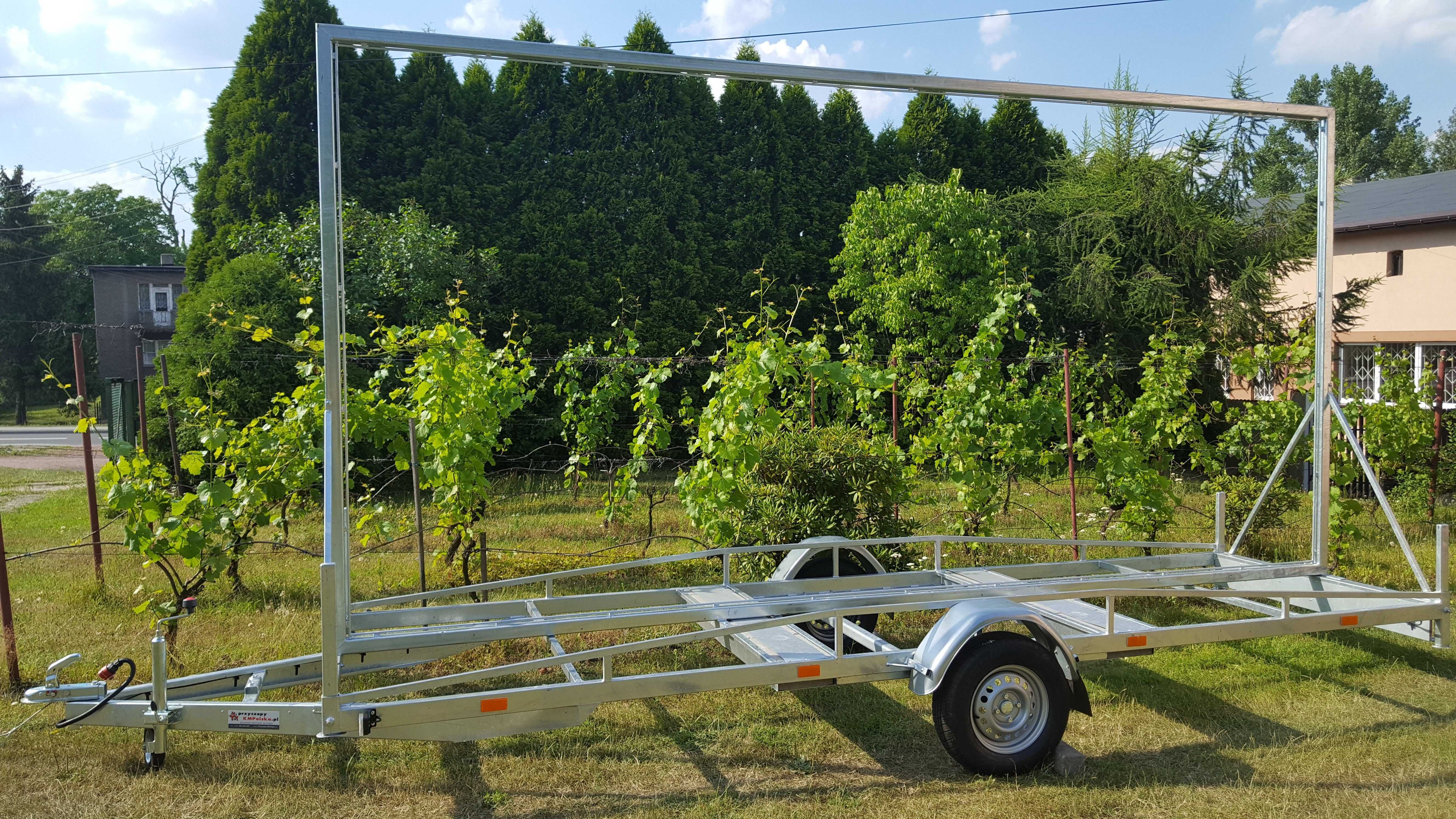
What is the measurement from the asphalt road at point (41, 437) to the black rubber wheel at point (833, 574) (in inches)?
771

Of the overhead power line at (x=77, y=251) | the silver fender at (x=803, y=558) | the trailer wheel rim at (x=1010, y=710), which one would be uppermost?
the overhead power line at (x=77, y=251)

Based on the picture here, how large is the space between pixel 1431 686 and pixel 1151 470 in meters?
2.88

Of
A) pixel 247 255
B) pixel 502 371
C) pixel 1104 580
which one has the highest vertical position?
pixel 247 255

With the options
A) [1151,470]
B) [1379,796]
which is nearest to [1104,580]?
[1379,796]

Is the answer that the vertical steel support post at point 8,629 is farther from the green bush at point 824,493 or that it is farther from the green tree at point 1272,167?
the green tree at point 1272,167

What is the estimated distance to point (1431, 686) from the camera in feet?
17.6

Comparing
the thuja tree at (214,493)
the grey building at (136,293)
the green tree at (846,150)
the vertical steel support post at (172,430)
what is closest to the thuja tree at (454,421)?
the thuja tree at (214,493)

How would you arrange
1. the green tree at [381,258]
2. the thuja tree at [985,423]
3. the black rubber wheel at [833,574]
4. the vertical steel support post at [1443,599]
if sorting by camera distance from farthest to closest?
the green tree at [381,258]
the thuja tree at [985,423]
the black rubber wheel at [833,574]
the vertical steel support post at [1443,599]

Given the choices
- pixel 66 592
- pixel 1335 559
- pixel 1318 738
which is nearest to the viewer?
pixel 1318 738

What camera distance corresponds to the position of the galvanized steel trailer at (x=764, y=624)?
3615mm

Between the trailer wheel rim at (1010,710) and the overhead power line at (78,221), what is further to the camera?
the overhead power line at (78,221)

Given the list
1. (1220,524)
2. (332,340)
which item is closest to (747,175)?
(1220,524)

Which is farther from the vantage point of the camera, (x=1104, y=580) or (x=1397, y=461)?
(x=1397, y=461)

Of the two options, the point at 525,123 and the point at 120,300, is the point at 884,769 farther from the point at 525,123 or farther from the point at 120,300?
the point at 120,300
